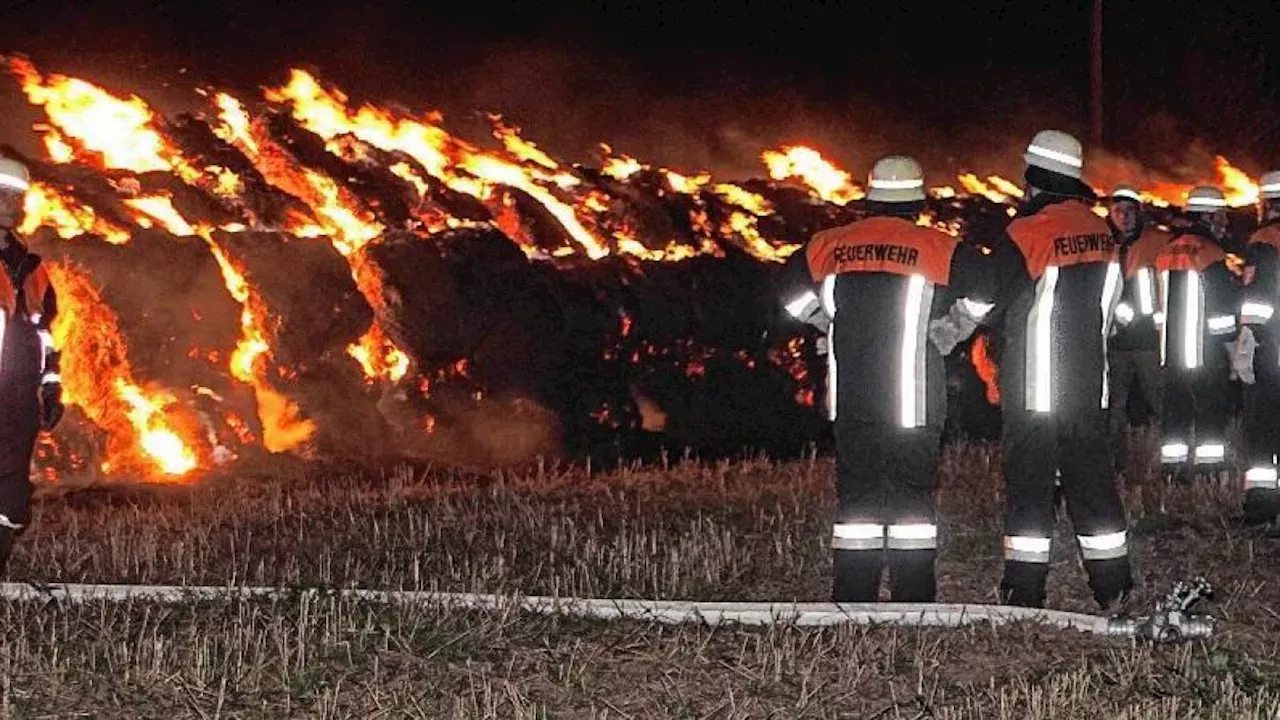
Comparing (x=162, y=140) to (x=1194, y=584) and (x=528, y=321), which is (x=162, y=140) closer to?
(x=528, y=321)

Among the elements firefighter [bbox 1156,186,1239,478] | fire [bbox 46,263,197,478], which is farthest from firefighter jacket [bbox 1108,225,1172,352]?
fire [bbox 46,263,197,478]

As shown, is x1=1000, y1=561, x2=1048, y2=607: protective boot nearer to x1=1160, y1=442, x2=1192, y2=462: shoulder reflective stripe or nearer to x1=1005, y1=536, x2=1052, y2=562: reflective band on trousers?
x1=1005, y1=536, x2=1052, y2=562: reflective band on trousers

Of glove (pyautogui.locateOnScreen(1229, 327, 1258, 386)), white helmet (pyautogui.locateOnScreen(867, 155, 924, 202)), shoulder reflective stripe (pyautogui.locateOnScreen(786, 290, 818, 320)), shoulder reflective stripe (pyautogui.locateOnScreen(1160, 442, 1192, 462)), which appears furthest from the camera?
shoulder reflective stripe (pyautogui.locateOnScreen(1160, 442, 1192, 462))

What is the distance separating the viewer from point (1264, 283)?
8.64 metres

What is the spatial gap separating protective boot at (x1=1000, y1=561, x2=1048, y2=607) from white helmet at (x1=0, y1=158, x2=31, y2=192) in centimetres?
419

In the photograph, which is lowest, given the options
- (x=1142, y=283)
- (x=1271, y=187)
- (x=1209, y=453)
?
(x=1209, y=453)

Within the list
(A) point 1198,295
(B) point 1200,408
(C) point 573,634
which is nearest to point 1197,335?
(A) point 1198,295

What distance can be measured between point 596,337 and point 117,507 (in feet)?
13.3

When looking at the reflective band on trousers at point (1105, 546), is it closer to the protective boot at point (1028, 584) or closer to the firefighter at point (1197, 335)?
the protective boot at point (1028, 584)

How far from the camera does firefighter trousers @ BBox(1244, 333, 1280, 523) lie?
8602 mm

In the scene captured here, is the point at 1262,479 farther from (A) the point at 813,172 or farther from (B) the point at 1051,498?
(A) the point at 813,172

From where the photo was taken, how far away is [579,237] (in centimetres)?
1342

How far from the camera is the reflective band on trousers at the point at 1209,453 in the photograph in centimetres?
993

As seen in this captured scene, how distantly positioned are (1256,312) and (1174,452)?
1.72 m
